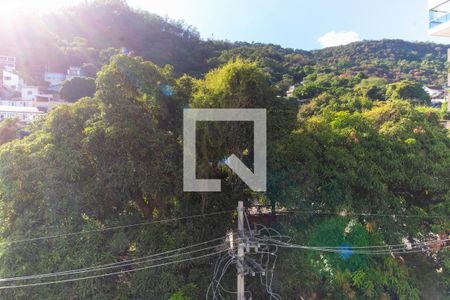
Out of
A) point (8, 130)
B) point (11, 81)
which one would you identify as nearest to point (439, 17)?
point (8, 130)

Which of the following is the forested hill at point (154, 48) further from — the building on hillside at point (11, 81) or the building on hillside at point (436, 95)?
the building on hillside at point (11, 81)

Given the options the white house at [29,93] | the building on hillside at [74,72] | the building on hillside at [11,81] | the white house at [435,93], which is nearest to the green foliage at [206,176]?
the white house at [435,93]

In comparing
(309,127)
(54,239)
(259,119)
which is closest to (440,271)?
(309,127)

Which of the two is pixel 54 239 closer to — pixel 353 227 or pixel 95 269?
pixel 95 269

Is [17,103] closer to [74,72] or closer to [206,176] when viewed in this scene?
[74,72]

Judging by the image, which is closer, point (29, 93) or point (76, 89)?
point (76, 89)

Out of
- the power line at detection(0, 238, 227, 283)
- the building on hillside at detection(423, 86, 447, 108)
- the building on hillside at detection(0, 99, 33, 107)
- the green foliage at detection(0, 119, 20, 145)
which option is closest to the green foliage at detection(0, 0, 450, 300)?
the power line at detection(0, 238, 227, 283)
